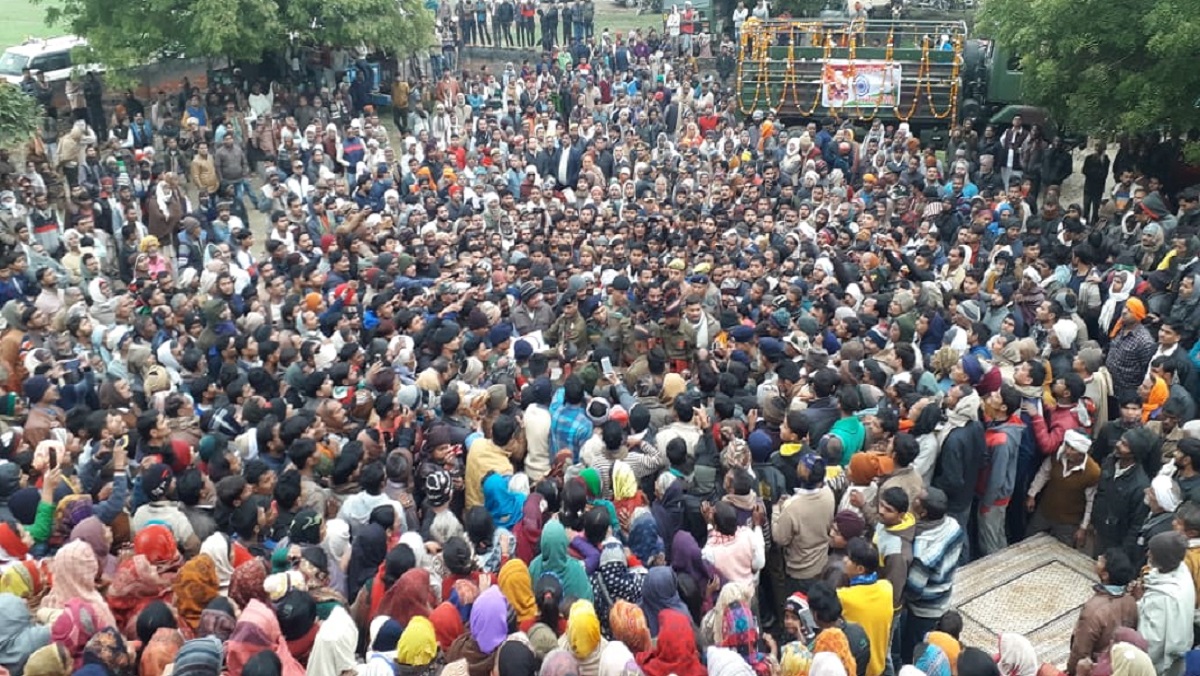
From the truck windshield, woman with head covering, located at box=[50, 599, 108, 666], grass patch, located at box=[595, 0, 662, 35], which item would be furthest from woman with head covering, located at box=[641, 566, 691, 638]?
grass patch, located at box=[595, 0, 662, 35]

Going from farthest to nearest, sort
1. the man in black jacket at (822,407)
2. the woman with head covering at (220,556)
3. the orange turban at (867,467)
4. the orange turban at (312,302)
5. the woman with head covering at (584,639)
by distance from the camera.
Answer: the orange turban at (312,302), the man in black jacket at (822,407), the orange turban at (867,467), the woman with head covering at (220,556), the woman with head covering at (584,639)

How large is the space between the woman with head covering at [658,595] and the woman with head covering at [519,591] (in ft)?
1.86

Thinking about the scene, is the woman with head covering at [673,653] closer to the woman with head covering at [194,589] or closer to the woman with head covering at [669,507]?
the woman with head covering at [669,507]

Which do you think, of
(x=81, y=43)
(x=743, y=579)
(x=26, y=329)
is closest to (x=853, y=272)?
(x=743, y=579)

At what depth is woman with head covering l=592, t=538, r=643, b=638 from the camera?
5227 millimetres

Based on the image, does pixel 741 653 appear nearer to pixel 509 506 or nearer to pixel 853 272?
pixel 509 506

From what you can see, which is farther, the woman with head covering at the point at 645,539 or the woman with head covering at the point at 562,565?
the woman with head covering at the point at 645,539

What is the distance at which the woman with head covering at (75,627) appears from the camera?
15.4 ft

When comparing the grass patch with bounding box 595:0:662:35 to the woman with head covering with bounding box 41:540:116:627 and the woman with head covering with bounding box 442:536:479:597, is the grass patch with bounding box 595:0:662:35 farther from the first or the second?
the woman with head covering with bounding box 41:540:116:627

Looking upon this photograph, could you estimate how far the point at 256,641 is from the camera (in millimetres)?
4625

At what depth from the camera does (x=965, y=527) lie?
22.8 ft

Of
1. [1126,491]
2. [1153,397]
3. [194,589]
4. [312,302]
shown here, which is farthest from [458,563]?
[1153,397]

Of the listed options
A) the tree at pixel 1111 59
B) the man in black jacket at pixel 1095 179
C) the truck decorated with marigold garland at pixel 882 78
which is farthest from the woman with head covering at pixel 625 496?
the truck decorated with marigold garland at pixel 882 78

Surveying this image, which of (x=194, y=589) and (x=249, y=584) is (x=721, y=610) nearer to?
(x=249, y=584)
